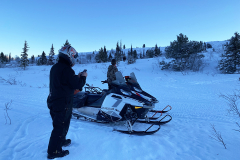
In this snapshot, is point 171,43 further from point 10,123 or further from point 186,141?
point 10,123

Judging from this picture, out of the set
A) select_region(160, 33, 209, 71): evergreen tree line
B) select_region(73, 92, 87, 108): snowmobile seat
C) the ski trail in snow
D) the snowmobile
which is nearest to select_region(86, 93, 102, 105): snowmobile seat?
the snowmobile

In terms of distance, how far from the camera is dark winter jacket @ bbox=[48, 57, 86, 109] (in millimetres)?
2201

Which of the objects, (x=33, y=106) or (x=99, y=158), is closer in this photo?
(x=99, y=158)

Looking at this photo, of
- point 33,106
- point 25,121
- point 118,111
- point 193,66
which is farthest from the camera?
point 193,66

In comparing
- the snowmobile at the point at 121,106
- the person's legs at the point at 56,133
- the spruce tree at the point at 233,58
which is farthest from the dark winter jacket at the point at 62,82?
the spruce tree at the point at 233,58

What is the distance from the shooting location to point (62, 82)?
223 cm

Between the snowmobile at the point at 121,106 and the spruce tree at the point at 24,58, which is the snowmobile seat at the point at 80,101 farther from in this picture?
the spruce tree at the point at 24,58

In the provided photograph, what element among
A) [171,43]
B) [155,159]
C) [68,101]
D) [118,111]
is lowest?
[155,159]

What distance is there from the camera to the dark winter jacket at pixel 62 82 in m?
2.20

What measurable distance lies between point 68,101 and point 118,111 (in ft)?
4.58

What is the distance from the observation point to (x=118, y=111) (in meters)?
3.39

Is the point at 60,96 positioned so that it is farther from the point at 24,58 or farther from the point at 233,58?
the point at 24,58

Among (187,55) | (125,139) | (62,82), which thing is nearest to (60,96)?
(62,82)

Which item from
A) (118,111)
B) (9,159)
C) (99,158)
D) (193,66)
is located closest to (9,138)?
(9,159)
